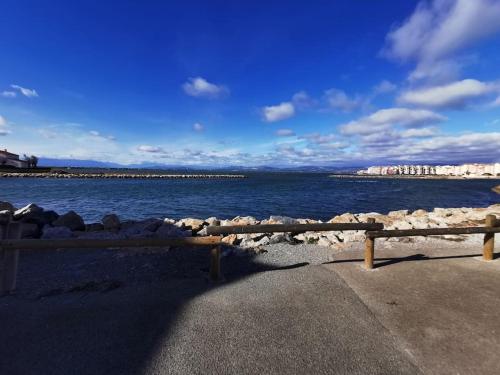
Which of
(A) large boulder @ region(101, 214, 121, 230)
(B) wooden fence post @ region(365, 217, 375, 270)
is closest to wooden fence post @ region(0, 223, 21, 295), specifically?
(B) wooden fence post @ region(365, 217, 375, 270)

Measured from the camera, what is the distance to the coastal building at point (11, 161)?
104688 millimetres

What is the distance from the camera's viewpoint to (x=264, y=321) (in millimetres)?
4277

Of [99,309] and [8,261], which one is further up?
[8,261]

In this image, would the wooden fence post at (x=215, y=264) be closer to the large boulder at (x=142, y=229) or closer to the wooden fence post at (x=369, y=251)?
the wooden fence post at (x=369, y=251)

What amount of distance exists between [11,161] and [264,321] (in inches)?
5334

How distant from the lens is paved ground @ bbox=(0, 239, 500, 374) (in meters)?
3.41

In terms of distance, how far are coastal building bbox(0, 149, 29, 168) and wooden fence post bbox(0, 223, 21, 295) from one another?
126 m

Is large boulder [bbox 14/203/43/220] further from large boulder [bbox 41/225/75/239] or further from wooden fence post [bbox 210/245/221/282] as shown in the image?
wooden fence post [bbox 210/245/221/282]

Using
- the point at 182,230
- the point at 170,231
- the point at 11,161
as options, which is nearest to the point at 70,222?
the point at 170,231

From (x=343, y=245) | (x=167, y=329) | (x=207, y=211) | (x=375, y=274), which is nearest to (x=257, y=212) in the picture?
(x=207, y=211)

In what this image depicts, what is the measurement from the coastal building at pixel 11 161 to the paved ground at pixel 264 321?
127 metres

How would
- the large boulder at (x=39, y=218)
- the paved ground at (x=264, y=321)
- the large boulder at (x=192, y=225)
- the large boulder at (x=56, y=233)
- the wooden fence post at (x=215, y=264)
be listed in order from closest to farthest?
the paved ground at (x=264, y=321) < the wooden fence post at (x=215, y=264) < the large boulder at (x=56, y=233) < the large boulder at (x=39, y=218) < the large boulder at (x=192, y=225)

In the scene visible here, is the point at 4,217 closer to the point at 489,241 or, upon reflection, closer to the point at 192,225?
the point at 192,225

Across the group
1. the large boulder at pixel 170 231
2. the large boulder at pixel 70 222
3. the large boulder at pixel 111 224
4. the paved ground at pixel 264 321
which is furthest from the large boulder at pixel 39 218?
the paved ground at pixel 264 321
